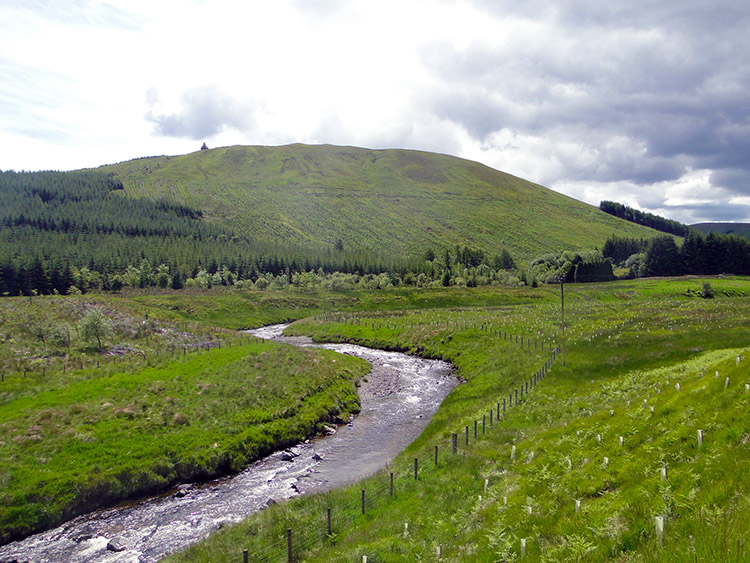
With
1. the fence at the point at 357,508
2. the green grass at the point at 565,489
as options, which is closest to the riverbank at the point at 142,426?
the green grass at the point at 565,489

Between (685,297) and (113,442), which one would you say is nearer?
(113,442)

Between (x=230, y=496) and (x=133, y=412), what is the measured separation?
13.0 m

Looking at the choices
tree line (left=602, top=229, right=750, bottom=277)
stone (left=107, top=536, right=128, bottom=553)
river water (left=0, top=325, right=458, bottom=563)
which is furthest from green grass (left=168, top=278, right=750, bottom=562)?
tree line (left=602, top=229, right=750, bottom=277)

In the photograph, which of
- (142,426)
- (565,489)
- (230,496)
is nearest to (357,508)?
(230,496)

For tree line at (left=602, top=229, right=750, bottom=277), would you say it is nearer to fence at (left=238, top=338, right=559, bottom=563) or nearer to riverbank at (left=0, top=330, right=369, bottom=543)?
riverbank at (left=0, top=330, right=369, bottom=543)

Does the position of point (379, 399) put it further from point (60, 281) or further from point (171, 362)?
point (60, 281)

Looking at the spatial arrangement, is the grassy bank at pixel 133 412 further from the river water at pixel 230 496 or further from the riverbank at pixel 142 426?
the river water at pixel 230 496

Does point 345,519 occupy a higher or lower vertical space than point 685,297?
lower

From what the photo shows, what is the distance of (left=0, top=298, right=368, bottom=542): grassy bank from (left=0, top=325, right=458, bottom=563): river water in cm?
147

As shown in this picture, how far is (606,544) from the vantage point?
28.4 feet

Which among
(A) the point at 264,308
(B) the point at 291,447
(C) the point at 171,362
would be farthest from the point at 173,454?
(A) the point at 264,308

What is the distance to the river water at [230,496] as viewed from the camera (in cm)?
2017

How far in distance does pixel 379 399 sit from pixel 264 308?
88095mm

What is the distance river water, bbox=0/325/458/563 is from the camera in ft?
66.2
